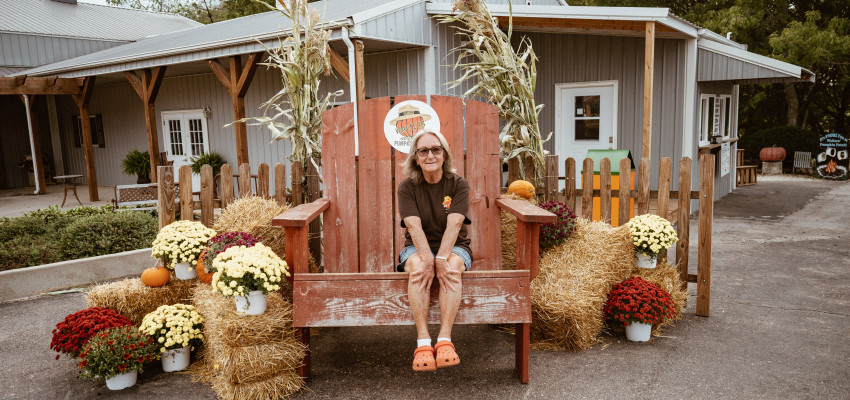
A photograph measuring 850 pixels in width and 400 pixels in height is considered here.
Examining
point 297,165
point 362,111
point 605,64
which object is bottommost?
point 297,165

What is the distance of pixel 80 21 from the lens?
17.7 m

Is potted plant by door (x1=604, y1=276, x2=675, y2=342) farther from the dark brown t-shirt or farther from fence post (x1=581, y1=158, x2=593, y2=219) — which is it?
the dark brown t-shirt

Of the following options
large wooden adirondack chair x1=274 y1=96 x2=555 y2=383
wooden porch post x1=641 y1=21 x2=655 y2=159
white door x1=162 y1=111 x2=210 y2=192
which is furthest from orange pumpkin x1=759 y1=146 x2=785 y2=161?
large wooden adirondack chair x1=274 y1=96 x2=555 y2=383

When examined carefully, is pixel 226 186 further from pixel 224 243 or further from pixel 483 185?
pixel 483 185

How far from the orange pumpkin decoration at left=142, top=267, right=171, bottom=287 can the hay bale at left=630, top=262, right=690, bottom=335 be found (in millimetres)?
3276

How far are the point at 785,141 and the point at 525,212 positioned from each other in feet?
56.7

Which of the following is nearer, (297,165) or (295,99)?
(297,165)

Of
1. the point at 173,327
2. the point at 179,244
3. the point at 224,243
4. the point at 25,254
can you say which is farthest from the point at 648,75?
the point at 25,254

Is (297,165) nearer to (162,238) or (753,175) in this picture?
(162,238)

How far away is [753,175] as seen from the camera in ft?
45.1

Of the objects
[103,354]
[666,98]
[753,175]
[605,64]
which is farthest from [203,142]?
[753,175]

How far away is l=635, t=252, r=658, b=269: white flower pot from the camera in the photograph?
4.16 m

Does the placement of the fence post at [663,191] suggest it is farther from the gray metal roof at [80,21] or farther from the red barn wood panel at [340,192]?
the gray metal roof at [80,21]

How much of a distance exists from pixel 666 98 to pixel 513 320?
291 inches
